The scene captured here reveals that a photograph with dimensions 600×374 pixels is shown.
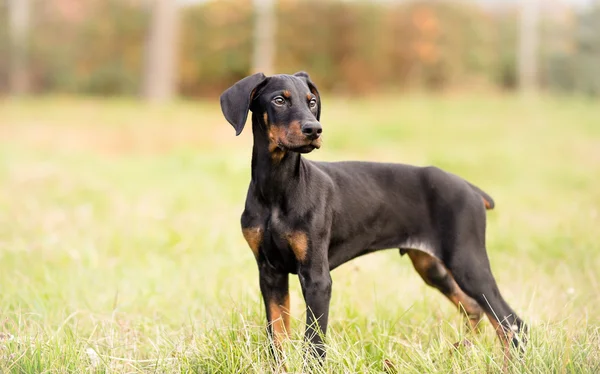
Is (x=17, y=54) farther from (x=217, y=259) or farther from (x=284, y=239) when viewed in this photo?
(x=284, y=239)

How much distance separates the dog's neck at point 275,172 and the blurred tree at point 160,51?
19.6 metres

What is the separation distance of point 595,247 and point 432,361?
3605 millimetres

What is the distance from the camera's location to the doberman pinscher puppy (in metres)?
3.41

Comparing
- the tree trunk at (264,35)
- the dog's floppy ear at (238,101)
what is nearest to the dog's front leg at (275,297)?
the dog's floppy ear at (238,101)

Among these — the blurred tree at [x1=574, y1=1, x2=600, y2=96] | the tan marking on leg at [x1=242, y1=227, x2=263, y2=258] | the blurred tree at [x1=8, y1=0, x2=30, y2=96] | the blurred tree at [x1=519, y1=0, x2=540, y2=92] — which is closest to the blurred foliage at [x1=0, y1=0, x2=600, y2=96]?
the blurred tree at [x1=574, y1=1, x2=600, y2=96]

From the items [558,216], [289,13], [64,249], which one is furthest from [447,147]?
[289,13]

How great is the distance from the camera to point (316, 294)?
340 cm

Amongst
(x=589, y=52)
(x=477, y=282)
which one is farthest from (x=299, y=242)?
(x=589, y=52)

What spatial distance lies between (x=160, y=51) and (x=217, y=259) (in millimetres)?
17901

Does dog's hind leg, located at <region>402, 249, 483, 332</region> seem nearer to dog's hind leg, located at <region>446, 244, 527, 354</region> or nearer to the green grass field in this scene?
the green grass field

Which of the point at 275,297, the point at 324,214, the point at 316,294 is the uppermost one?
the point at 324,214

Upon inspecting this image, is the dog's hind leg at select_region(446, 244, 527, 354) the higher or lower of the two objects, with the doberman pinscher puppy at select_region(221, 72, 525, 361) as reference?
lower

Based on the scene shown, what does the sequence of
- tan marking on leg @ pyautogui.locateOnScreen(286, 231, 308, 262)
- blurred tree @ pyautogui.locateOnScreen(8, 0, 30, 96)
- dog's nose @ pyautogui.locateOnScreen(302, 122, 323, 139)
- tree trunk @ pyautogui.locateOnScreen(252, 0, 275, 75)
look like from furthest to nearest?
blurred tree @ pyautogui.locateOnScreen(8, 0, 30, 96) < tree trunk @ pyautogui.locateOnScreen(252, 0, 275, 75) < tan marking on leg @ pyautogui.locateOnScreen(286, 231, 308, 262) < dog's nose @ pyautogui.locateOnScreen(302, 122, 323, 139)

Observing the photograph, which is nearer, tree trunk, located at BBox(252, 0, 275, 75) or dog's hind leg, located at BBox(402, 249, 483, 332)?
dog's hind leg, located at BBox(402, 249, 483, 332)
